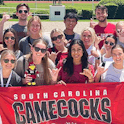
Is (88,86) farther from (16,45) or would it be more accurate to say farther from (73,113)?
(16,45)

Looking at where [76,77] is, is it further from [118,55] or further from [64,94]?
[118,55]

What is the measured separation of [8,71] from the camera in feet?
15.5

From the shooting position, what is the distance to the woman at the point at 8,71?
4.70m

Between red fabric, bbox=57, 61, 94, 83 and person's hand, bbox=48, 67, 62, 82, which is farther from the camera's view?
red fabric, bbox=57, 61, 94, 83

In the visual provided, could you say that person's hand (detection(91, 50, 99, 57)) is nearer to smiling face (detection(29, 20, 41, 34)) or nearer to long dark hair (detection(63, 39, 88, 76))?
long dark hair (detection(63, 39, 88, 76))

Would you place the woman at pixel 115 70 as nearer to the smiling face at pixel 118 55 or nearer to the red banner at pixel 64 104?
the smiling face at pixel 118 55

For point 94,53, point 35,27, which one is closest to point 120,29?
point 94,53

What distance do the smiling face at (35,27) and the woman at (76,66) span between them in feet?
4.83

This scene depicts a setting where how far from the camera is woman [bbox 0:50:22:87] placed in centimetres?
470

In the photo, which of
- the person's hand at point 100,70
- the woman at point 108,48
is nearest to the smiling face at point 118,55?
the person's hand at point 100,70

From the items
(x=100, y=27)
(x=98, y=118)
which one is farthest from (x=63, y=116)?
(x=100, y=27)

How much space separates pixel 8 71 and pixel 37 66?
0.55 meters

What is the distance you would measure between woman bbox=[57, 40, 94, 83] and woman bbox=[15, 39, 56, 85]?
0.27 m

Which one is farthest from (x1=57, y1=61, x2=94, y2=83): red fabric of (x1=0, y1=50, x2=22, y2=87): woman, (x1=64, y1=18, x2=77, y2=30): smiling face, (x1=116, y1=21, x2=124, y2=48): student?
(x1=64, y1=18, x2=77, y2=30): smiling face
